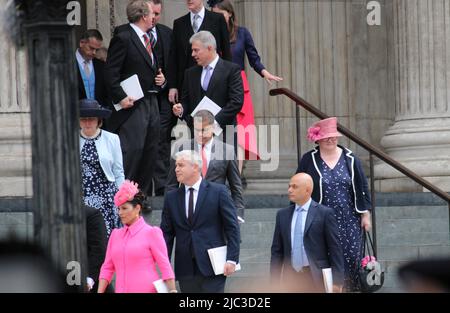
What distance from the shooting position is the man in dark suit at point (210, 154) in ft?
34.6

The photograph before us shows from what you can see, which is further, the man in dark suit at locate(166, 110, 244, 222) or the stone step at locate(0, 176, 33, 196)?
the stone step at locate(0, 176, 33, 196)

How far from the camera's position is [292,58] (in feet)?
51.1

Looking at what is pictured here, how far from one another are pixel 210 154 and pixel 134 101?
1.59 meters

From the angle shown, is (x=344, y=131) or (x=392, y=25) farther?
(x=392, y=25)

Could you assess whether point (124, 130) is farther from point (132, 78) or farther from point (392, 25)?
point (392, 25)

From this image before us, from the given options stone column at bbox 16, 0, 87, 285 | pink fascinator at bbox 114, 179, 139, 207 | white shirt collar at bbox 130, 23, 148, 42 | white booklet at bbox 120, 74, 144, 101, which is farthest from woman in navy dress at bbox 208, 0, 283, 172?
stone column at bbox 16, 0, 87, 285

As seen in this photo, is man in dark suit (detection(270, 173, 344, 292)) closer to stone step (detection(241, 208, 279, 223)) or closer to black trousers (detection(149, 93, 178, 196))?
stone step (detection(241, 208, 279, 223))

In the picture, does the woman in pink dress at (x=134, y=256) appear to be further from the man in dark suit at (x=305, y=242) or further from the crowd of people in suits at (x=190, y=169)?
the man in dark suit at (x=305, y=242)

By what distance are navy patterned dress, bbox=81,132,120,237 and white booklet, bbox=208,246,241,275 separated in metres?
1.26

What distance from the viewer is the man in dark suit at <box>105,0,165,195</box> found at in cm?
1202

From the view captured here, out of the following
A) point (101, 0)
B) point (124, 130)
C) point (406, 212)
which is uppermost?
point (101, 0)

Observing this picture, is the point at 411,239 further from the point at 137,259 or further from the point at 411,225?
the point at 137,259
